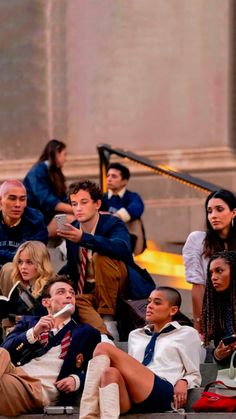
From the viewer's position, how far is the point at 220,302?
48.4ft

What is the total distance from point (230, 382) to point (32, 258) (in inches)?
91.6

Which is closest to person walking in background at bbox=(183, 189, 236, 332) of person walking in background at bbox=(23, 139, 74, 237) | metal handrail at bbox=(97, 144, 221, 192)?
metal handrail at bbox=(97, 144, 221, 192)

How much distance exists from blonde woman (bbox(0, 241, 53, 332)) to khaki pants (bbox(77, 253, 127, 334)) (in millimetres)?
335

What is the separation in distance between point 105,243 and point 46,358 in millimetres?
1570

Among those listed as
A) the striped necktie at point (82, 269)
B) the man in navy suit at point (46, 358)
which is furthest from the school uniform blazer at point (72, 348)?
the striped necktie at point (82, 269)

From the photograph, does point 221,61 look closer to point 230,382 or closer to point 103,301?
point 103,301

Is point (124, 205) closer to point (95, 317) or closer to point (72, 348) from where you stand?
point (95, 317)

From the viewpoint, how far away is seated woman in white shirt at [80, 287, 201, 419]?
534 inches

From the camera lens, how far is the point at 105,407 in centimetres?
1343

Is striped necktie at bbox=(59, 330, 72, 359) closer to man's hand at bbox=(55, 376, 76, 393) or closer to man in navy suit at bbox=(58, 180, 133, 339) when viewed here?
man's hand at bbox=(55, 376, 76, 393)

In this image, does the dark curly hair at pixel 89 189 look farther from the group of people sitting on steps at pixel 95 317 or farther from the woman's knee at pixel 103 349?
the woman's knee at pixel 103 349

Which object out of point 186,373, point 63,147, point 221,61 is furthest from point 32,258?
Answer: point 221,61

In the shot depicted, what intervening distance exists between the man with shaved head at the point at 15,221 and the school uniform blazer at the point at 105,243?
0.39 m

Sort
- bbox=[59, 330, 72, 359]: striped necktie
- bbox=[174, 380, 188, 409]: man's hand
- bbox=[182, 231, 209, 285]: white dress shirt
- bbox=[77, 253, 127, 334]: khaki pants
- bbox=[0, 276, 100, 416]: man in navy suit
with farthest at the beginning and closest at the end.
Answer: bbox=[182, 231, 209, 285]: white dress shirt, bbox=[77, 253, 127, 334]: khaki pants, bbox=[59, 330, 72, 359]: striped necktie, bbox=[0, 276, 100, 416]: man in navy suit, bbox=[174, 380, 188, 409]: man's hand
